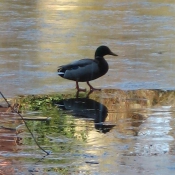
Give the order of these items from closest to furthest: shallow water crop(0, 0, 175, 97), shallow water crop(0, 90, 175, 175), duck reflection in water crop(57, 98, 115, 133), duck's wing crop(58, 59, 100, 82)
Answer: shallow water crop(0, 90, 175, 175), duck reflection in water crop(57, 98, 115, 133), duck's wing crop(58, 59, 100, 82), shallow water crop(0, 0, 175, 97)

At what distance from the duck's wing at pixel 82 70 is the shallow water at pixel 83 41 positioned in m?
0.25

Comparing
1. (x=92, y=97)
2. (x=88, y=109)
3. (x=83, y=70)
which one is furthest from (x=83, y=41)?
(x=88, y=109)

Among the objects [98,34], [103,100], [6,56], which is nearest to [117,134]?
[103,100]

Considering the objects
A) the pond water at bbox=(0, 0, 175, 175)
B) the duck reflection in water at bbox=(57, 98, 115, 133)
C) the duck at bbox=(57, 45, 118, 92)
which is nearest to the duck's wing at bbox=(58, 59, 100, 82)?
the duck at bbox=(57, 45, 118, 92)

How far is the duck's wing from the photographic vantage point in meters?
8.91

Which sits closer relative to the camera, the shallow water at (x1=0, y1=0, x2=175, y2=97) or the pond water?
the pond water

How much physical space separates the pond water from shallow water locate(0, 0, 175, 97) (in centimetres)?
2

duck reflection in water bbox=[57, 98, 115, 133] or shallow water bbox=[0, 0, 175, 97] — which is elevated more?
duck reflection in water bbox=[57, 98, 115, 133]

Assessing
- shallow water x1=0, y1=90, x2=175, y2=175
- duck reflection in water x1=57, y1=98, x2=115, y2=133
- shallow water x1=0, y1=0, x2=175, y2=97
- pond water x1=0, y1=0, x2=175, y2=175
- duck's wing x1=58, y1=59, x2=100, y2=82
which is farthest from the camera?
shallow water x1=0, y1=0, x2=175, y2=97

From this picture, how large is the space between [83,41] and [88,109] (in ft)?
18.5

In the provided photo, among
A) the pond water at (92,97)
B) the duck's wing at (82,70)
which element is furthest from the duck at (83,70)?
the pond water at (92,97)

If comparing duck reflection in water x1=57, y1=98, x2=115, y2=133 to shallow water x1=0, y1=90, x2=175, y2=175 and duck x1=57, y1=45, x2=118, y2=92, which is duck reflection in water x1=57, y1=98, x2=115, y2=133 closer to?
shallow water x1=0, y1=90, x2=175, y2=175

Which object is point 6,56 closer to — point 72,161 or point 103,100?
point 103,100

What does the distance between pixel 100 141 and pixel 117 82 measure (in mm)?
3264
